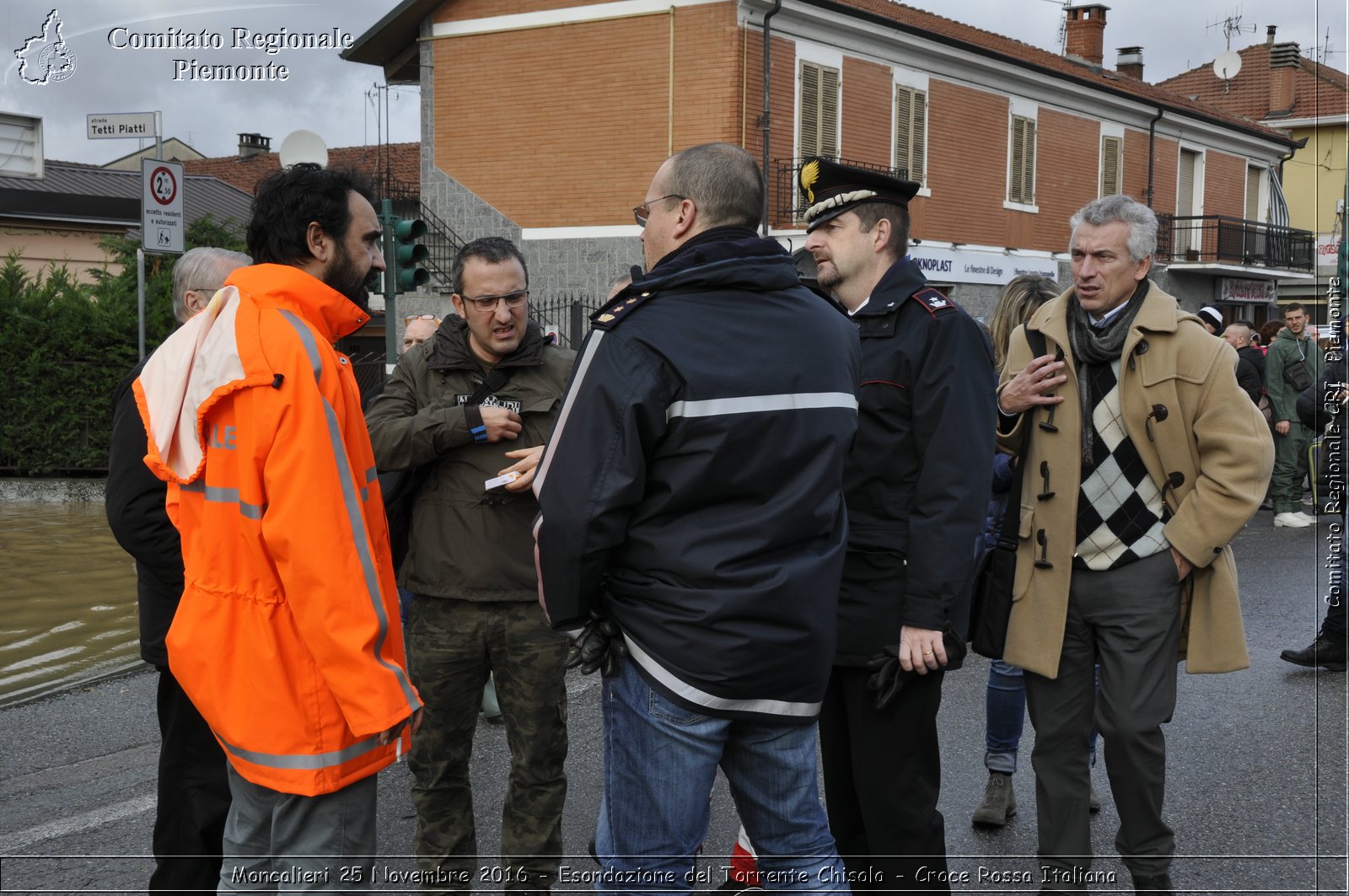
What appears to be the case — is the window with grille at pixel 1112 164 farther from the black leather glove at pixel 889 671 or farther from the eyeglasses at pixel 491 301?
the black leather glove at pixel 889 671

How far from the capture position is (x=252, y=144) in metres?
45.0

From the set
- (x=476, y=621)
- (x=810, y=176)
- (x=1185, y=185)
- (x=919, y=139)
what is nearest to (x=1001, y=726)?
(x=476, y=621)

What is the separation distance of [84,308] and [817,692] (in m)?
14.9

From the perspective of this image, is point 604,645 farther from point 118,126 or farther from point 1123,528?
point 118,126

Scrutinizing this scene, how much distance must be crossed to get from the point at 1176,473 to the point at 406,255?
730 centimetres

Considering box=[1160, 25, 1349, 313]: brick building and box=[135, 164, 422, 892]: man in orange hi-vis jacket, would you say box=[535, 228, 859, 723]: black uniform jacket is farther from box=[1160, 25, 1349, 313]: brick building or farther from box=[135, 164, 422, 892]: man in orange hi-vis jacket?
box=[1160, 25, 1349, 313]: brick building

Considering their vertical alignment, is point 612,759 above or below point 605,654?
below

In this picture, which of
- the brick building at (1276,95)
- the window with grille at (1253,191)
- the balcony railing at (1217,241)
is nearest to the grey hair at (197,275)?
the balcony railing at (1217,241)

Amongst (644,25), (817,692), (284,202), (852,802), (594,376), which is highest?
(644,25)

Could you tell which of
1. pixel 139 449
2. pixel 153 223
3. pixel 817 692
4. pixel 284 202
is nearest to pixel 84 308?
pixel 153 223

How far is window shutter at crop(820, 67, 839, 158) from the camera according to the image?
21609mm

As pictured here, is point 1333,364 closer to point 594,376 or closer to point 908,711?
point 908,711

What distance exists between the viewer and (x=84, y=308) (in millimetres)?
15188

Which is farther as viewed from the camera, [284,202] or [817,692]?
[284,202]
